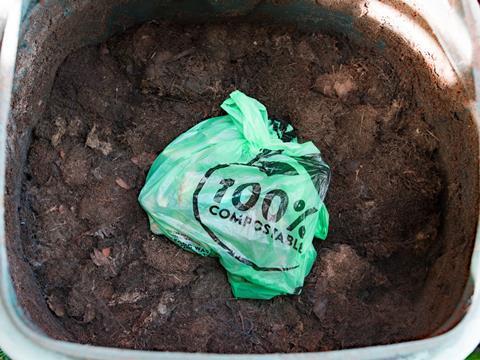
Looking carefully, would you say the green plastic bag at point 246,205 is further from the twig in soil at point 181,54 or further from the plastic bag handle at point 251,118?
the twig in soil at point 181,54

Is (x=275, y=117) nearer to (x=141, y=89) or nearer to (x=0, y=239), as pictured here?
(x=141, y=89)

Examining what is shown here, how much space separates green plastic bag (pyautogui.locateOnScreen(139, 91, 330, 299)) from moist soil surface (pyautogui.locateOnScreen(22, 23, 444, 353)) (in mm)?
55

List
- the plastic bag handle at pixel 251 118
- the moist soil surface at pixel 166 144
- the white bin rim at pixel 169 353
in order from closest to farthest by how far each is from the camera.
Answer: the white bin rim at pixel 169 353
the moist soil surface at pixel 166 144
the plastic bag handle at pixel 251 118

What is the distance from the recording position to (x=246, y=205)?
1419mm

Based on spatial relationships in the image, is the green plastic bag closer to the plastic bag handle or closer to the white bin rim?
the plastic bag handle

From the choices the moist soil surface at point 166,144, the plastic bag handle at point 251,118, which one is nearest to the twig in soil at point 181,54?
the moist soil surface at point 166,144

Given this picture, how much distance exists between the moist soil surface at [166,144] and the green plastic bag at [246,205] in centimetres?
5

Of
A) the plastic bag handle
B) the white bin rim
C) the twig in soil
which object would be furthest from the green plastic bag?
the white bin rim

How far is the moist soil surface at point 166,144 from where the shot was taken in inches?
54.9

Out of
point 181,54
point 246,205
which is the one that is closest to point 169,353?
point 246,205

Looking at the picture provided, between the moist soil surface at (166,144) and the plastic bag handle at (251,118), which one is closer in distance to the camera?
the moist soil surface at (166,144)

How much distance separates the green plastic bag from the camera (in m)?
1.42

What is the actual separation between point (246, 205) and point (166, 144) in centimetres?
32

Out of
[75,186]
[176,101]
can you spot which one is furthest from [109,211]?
[176,101]
